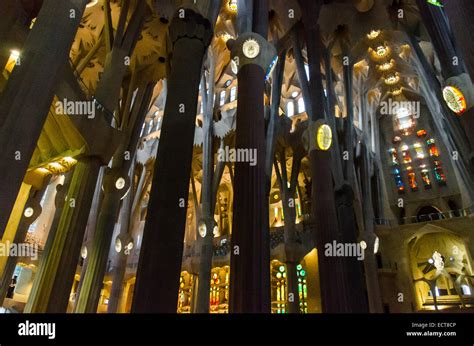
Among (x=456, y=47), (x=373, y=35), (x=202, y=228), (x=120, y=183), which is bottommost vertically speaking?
(x=202, y=228)

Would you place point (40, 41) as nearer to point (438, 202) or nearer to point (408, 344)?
point (408, 344)

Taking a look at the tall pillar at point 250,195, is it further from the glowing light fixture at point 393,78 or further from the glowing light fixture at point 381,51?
the glowing light fixture at point 393,78

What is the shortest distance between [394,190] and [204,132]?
13.9m

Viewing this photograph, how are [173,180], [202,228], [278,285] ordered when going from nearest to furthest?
[173,180] < [202,228] < [278,285]

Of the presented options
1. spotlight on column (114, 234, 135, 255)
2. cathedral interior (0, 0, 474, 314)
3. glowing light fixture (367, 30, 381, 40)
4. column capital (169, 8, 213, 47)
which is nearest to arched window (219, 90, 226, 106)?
cathedral interior (0, 0, 474, 314)

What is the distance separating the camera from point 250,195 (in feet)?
19.9

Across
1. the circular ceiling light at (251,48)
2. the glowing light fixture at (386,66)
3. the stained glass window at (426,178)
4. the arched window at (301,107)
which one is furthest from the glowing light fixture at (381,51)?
the circular ceiling light at (251,48)

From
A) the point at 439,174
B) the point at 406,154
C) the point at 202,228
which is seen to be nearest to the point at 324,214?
the point at 202,228

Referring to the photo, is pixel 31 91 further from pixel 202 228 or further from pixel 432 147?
pixel 432 147

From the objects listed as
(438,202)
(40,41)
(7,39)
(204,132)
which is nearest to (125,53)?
(7,39)

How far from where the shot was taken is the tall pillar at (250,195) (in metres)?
5.40

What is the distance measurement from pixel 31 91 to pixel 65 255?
14.1 feet

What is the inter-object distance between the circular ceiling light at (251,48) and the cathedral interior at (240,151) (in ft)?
0.15

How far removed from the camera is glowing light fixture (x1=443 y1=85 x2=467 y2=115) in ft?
29.6
